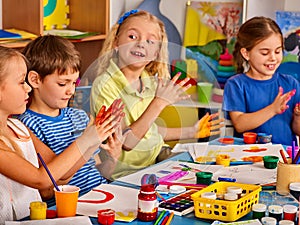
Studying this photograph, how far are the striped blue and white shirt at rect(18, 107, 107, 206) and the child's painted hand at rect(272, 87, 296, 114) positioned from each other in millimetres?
862

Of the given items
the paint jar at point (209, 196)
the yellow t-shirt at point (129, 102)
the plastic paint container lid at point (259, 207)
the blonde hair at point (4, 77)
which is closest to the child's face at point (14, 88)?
the blonde hair at point (4, 77)

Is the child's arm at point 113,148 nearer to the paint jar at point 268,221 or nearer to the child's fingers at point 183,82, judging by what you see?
the child's fingers at point 183,82

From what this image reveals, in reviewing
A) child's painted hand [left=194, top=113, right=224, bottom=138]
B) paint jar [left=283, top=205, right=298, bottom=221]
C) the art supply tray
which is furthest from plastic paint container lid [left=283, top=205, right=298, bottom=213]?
child's painted hand [left=194, top=113, right=224, bottom=138]

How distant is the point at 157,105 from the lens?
1.72 metres

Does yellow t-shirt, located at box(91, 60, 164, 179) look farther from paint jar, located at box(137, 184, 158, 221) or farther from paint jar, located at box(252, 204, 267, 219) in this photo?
paint jar, located at box(252, 204, 267, 219)

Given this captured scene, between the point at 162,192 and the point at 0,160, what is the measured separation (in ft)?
1.39

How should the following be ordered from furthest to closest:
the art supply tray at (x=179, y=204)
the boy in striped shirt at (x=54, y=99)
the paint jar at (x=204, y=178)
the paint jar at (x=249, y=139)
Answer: the paint jar at (x=249, y=139) → the boy in striped shirt at (x=54, y=99) → the paint jar at (x=204, y=178) → the art supply tray at (x=179, y=204)

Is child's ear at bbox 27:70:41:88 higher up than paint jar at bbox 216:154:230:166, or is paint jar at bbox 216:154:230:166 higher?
child's ear at bbox 27:70:41:88

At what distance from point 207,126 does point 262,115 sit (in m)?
0.86

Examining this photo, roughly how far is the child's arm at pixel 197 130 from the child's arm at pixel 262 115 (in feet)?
2.54

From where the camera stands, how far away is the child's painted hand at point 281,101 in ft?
8.31

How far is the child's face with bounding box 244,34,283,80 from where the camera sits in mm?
2615

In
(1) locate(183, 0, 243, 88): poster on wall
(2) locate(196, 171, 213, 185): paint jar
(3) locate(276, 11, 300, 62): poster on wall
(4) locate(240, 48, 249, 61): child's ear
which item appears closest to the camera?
(2) locate(196, 171, 213, 185): paint jar

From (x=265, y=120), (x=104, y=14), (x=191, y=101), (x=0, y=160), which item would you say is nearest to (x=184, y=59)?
(x=191, y=101)
